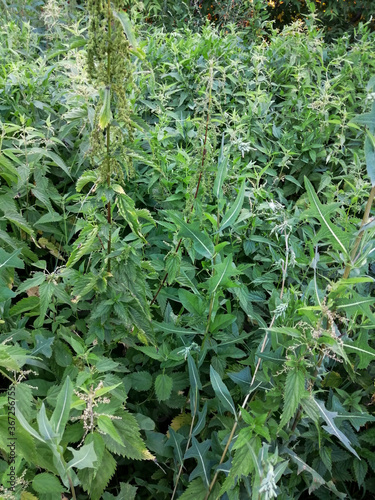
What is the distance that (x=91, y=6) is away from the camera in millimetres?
1321

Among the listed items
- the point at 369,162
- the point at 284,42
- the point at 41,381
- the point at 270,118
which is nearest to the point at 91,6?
the point at 369,162

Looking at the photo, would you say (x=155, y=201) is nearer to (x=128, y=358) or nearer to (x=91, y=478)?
Answer: (x=128, y=358)

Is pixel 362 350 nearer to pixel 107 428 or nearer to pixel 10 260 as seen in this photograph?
pixel 107 428

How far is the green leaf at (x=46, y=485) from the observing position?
138 centimetres

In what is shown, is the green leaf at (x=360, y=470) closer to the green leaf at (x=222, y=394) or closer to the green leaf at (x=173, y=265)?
the green leaf at (x=222, y=394)

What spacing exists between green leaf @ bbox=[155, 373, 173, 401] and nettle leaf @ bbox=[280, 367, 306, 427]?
2.08 feet

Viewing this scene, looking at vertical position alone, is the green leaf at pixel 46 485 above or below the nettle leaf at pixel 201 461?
above

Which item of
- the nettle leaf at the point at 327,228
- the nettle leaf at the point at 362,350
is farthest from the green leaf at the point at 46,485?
the nettle leaf at the point at 327,228

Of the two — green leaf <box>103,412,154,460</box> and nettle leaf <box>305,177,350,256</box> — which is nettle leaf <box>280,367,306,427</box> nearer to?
nettle leaf <box>305,177,350,256</box>

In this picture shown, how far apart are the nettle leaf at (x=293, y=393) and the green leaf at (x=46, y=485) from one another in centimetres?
74

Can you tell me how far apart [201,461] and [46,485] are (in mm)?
597

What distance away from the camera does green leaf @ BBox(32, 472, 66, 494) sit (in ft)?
4.54

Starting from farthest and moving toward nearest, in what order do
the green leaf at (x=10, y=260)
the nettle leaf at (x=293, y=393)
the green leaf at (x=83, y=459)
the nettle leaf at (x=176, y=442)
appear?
1. the nettle leaf at (x=176, y=442)
2. the green leaf at (x=10, y=260)
3. the nettle leaf at (x=293, y=393)
4. the green leaf at (x=83, y=459)

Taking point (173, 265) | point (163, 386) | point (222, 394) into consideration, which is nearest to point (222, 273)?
point (173, 265)
